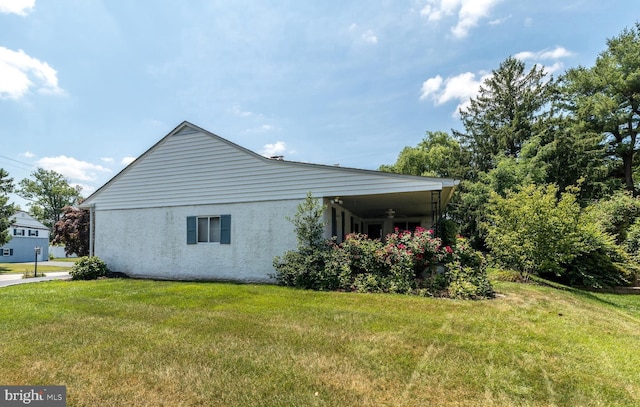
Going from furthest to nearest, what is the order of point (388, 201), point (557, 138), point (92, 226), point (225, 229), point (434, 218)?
point (557, 138) < point (92, 226) < point (388, 201) < point (434, 218) < point (225, 229)

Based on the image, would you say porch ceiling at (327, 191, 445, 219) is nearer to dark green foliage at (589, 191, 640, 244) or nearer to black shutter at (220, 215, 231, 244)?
black shutter at (220, 215, 231, 244)

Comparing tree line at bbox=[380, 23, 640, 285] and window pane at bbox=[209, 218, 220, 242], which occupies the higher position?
tree line at bbox=[380, 23, 640, 285]

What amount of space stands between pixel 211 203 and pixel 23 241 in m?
38.6

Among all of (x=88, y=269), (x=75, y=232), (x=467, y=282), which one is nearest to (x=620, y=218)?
(x=467, y=282)

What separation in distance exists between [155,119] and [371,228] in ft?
44.8

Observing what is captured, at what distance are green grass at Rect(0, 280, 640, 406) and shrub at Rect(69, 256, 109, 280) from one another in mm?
4957

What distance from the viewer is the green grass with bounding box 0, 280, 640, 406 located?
2.97m

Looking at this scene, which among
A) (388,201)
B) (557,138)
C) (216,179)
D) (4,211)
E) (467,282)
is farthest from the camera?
(4,211)

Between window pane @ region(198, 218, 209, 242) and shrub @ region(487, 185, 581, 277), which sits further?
window pane @ region(198, 218, 209, 242)

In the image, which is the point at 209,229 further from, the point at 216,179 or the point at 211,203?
the point at 216,179

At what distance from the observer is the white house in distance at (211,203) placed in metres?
9.91

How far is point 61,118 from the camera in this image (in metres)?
15.2

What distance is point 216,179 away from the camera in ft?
35.9

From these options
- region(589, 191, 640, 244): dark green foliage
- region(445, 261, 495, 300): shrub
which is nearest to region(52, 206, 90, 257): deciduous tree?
region(445, 261, 495, 300): shrub
